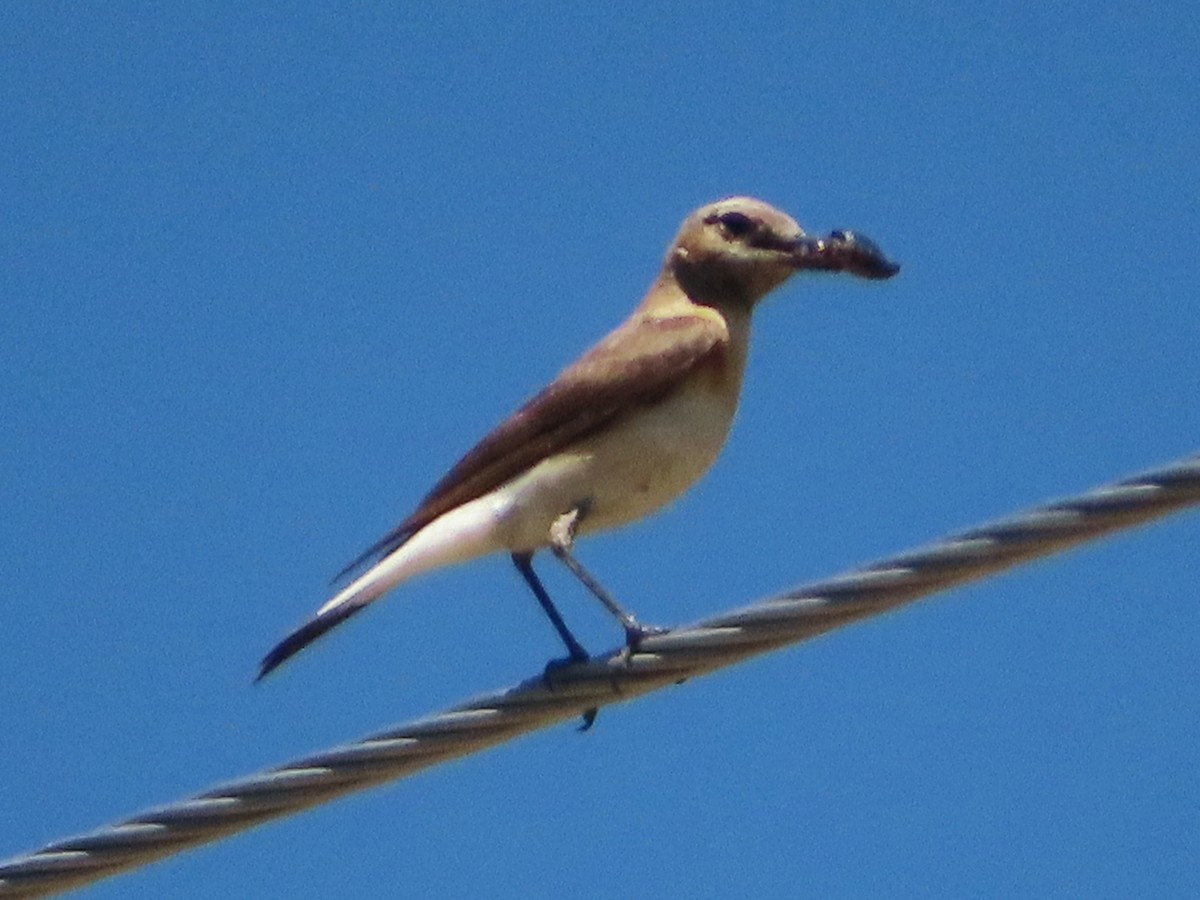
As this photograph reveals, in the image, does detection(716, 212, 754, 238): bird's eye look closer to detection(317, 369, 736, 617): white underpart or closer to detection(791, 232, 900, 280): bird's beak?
detection(791, 232, 900, 280): bird's beak

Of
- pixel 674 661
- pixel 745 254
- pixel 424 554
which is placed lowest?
pixel 674 661

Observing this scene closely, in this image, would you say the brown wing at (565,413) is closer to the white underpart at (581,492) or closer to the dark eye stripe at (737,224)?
the white underpart at (581,492)

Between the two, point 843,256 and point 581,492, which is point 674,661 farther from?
point 843,256

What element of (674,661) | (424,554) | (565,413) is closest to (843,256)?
(565,413)

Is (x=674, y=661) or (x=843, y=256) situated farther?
(x=843, y=256)

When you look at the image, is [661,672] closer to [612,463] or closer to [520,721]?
[520,721]

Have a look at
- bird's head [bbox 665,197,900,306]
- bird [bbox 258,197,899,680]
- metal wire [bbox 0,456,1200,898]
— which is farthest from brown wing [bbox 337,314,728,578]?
metal wire [bbox 0,456,1200,898]

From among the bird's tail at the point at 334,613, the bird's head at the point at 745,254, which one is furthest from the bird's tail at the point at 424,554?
the bird's head at the point at 745,254
